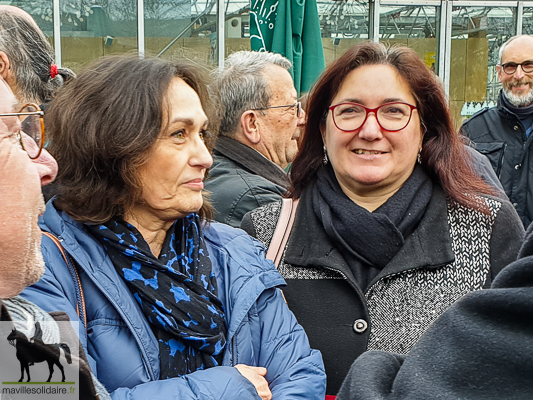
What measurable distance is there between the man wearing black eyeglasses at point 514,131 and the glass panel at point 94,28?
4031 millimetres

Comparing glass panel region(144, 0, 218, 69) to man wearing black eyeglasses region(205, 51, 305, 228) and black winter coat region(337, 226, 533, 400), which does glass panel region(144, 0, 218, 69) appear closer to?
man wearing black eyeglasses region(205, 51, 305, 228)

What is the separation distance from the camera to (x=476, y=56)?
8250 millimetres

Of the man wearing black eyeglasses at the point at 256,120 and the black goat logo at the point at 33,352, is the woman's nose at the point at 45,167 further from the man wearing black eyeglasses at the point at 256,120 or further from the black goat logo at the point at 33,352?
the man wearing black eyeglasses at the point at 256,120

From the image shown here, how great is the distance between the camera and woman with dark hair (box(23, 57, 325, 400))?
1.72 metres

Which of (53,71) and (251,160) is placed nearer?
(53,71)

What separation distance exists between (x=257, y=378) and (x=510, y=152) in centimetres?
372

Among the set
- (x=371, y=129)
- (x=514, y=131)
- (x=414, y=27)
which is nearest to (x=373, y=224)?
(x=371, y=129)

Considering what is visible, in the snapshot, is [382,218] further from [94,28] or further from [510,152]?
[94,28]

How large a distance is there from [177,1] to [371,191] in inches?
212

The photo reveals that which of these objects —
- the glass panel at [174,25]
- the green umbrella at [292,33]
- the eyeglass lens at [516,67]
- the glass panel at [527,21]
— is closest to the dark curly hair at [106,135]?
the green umbrella at [292,33]

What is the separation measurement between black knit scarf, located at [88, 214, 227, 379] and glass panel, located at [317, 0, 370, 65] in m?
6.14

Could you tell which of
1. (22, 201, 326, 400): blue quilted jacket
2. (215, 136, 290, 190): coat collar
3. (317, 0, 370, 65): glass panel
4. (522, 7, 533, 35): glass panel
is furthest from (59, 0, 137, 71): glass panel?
(522, 7, 533, 35): glass panel

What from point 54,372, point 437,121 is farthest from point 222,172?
point 54,372

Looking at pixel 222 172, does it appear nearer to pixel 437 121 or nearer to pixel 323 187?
pixel 323 187
